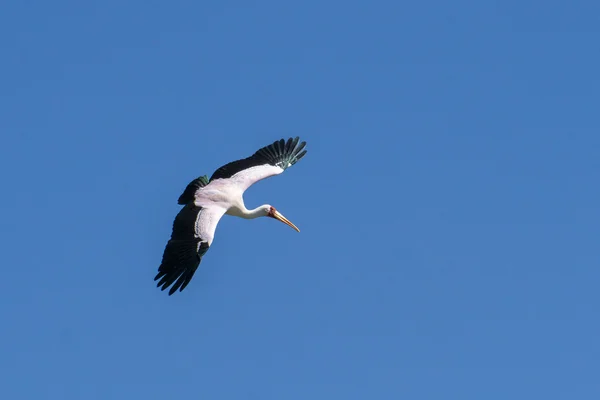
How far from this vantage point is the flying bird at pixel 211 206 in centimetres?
3138

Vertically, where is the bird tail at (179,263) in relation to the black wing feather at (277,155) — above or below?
below

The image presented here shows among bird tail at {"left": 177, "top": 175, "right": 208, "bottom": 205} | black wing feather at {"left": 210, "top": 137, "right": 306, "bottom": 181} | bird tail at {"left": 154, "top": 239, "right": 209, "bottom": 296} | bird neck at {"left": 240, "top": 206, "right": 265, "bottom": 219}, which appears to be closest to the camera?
bird tail at {"left": 154, "top": 239, "right": 209, "bottom": 296}

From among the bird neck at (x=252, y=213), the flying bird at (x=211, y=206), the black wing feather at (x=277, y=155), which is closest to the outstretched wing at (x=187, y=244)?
the flying bird at (x=211, y=206)

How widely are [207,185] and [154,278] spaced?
5.86 m

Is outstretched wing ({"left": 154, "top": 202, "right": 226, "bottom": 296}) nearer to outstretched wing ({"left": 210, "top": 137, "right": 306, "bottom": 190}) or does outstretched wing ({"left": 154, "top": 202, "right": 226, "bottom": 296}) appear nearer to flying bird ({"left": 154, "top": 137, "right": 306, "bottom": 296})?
flying bird ({"left": 154, "top": 137, "right": 306, "bottom": 296})

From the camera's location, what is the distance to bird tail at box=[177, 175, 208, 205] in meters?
35.2

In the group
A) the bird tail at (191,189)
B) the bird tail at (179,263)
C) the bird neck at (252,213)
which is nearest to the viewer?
the bird tail at (179,263)

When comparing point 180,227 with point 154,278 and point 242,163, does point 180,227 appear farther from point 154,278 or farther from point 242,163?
point 242,163

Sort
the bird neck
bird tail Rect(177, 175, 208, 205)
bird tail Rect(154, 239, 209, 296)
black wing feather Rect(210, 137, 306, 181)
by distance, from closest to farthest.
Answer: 1. bird tail Rect(154, 239, 209, 296)
2. bird tail Rect(177, 175, 208, 205)
3. the bird neck
4. black wing feather Rect(210, 137, 306, 181)

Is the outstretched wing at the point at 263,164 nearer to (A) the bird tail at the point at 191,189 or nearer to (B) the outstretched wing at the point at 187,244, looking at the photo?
(A) the bird tail at the point at 191,189

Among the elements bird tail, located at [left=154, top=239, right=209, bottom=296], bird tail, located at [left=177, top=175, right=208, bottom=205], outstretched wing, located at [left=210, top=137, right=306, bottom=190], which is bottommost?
bird tail, located at [left=154, top=239, right=209, bottom=296]

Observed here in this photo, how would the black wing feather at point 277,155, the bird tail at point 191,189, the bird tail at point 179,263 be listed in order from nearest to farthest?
1. the bird tail at point 179,263
2. the bird tail at point 191,189
3. the black wing feather at point 277,155

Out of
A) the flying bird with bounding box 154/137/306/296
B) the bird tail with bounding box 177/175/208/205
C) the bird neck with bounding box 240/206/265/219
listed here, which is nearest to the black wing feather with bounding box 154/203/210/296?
the flying bird with bounding box 154/137/306/296

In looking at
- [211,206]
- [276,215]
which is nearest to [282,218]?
[276,215]
